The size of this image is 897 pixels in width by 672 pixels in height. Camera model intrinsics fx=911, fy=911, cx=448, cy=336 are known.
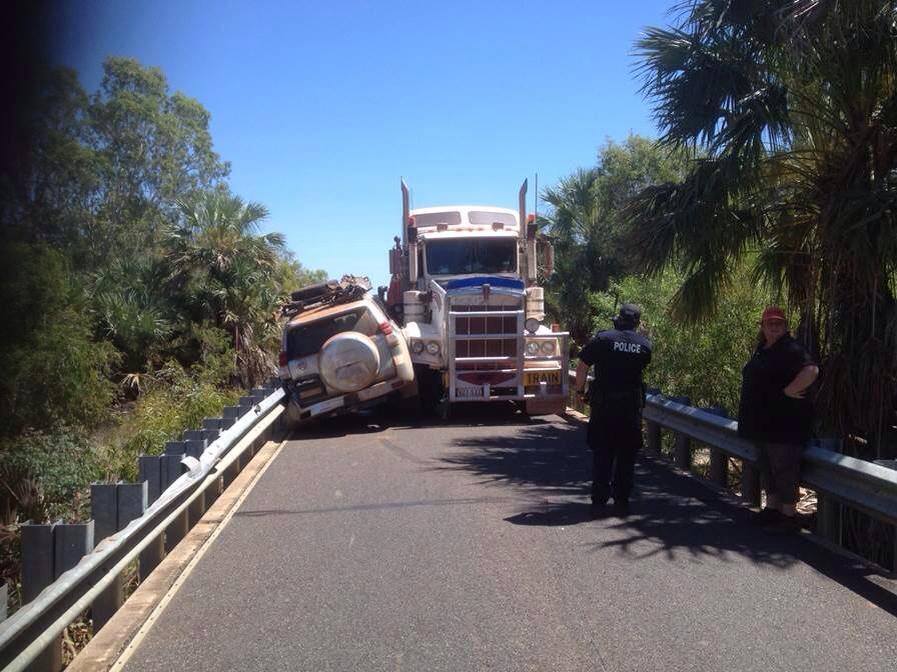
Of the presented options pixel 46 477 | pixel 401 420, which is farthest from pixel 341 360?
pixel 46 477

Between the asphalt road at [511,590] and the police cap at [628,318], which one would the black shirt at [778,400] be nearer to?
the asphalt road at [511,590]

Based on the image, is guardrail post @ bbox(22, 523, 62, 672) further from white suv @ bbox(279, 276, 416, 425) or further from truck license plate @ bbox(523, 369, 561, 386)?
truck license plate @ bbox(523, 369, 561, 386)

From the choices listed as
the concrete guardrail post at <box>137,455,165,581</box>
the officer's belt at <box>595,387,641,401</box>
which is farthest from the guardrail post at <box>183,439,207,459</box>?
the officer's belt at <box>595,387,641,401</box>

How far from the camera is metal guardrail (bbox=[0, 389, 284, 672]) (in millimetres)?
3910

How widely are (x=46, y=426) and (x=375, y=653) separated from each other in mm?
14344

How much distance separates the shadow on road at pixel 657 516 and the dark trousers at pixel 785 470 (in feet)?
1.06

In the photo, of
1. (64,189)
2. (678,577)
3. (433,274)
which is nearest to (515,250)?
(433,274)

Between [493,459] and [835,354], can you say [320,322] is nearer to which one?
[493,459]

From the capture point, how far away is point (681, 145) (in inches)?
404

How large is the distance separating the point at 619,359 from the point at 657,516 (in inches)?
53.1

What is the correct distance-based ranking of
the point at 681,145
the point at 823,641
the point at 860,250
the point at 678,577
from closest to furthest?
the point at 823,641
the point at 678,577
the point at 860,250
the point at 681,145

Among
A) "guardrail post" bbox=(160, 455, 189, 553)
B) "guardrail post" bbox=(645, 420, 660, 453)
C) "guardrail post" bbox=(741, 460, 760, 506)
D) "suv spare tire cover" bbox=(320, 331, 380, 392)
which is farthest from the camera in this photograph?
"suv spare tire cover" bbox=(320, 331, 380, 392)

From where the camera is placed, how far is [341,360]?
14.1 meters

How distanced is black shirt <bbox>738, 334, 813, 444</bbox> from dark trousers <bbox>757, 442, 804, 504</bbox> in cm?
6
